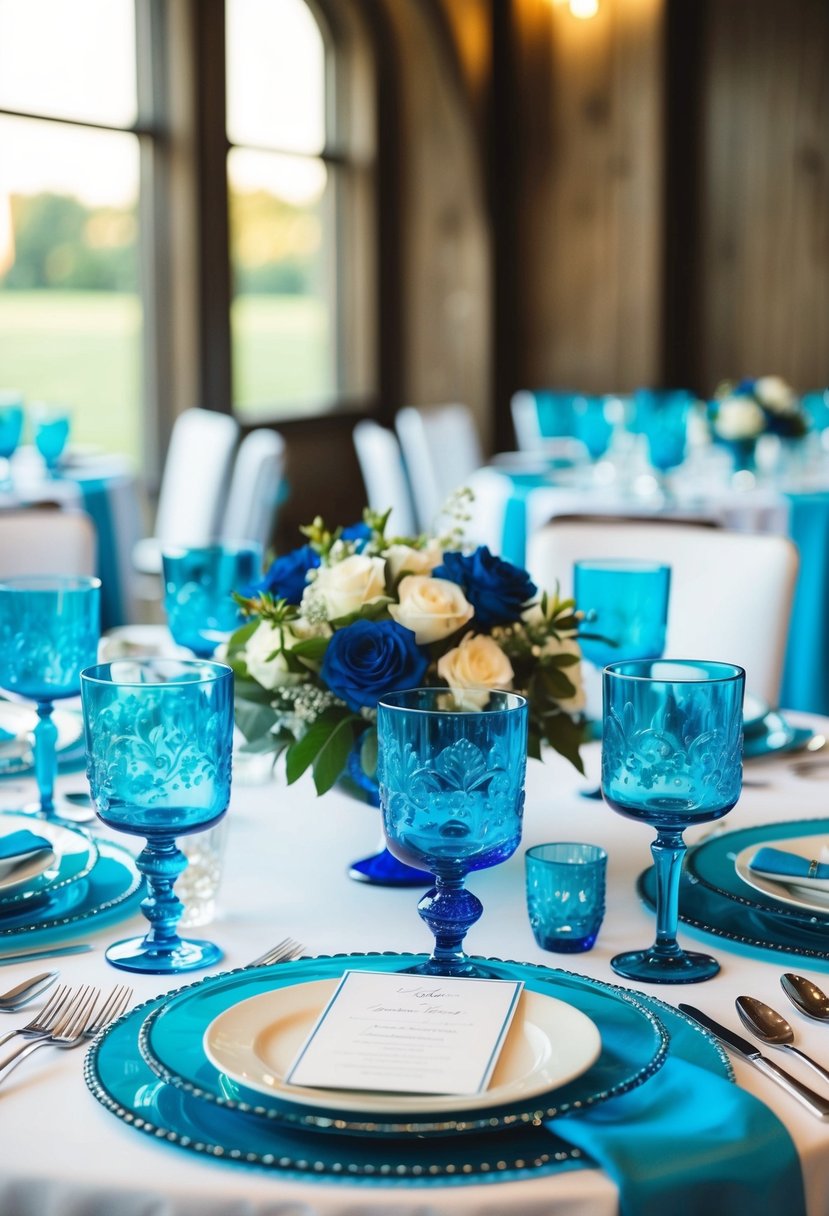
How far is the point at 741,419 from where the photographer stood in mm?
4023

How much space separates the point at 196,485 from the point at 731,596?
8.10ft

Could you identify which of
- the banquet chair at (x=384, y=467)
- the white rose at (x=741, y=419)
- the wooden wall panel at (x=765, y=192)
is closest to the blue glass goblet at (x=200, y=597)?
the white rose at (x=741, y=419)

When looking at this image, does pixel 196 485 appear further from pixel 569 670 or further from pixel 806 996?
pixel 806 996

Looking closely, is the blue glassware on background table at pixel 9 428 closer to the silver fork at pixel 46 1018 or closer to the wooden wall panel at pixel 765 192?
the silver fork at pixel 46 1018

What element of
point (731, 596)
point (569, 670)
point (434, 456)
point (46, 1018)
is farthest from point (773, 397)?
point (46, 1018)

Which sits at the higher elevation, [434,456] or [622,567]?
[622,567]

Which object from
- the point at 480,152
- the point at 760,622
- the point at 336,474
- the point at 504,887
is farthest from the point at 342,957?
the point at 480,152

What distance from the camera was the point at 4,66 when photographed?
4.60 meters

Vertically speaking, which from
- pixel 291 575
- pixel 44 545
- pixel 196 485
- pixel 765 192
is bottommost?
pixel 196 485

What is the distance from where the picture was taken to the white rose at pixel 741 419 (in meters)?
4.02

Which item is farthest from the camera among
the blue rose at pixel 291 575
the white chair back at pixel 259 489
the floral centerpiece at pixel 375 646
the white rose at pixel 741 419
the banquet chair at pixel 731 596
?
the white rose at pixel 741 419

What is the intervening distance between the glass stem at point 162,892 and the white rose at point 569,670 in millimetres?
379

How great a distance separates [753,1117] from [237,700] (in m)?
0.61

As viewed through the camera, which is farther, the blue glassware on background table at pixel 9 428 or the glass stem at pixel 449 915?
the blue glassware on background table at pixel 9 428
